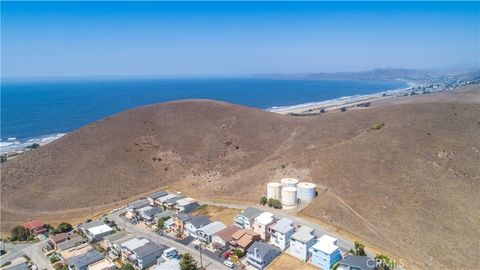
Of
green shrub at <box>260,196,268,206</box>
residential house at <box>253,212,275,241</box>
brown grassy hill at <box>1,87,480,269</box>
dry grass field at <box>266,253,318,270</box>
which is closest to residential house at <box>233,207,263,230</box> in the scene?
residential house at <box>253,212,275,241</box>

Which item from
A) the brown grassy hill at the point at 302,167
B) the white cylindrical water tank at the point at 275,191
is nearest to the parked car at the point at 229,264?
the brown grassy hill at the point at 302,167

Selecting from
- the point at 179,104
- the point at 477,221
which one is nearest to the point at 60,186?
the point at 179,104

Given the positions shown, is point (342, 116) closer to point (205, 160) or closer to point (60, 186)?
point (205, 160)

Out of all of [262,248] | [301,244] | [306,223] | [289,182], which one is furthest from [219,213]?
[301,244]

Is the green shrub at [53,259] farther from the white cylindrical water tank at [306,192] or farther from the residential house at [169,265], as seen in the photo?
the white cylindrical water tank at [306,192]

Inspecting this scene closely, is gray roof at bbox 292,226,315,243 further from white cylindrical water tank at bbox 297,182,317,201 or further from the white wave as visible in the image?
the white wave

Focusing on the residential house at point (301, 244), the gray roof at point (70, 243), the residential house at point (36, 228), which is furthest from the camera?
the residential house at point (36, 228)
